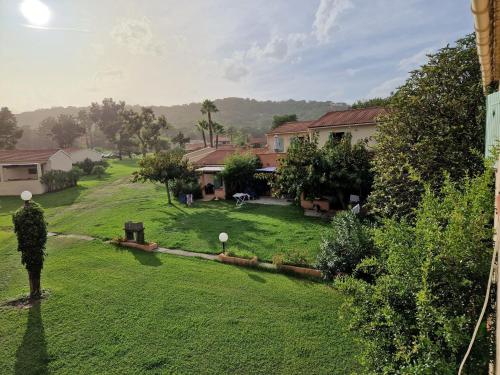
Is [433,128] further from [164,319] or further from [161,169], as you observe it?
[161,169]

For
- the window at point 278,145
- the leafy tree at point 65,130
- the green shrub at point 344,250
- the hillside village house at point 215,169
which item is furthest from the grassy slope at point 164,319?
the leafy tree at point 65,130

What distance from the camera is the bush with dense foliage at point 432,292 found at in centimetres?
423

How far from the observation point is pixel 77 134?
274ft

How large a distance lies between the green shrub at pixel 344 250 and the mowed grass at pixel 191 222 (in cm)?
135

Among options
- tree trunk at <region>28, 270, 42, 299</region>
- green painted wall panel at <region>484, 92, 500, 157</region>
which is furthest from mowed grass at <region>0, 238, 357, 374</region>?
green painted wall panel at <region>484, 92, 500, 157</region>

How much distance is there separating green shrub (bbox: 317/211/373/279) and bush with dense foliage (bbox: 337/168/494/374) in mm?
6902

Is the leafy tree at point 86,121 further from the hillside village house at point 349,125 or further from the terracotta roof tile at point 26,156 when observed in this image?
the hillside village house at point 349,125

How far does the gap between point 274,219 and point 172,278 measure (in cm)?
1068

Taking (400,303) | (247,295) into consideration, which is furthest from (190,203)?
(400,303)

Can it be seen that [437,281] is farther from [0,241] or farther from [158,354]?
[0,241]

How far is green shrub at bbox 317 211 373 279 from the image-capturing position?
12.4 metres

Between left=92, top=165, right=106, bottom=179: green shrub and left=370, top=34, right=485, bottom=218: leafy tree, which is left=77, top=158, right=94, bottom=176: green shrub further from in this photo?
left=370, top=34, right=485, bottom=218: leafy tree

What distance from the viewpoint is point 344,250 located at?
1270 cm

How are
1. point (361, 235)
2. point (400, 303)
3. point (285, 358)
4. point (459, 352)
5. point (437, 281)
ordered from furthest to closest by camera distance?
point (361, 235) → point (285, 358) → point (400, 303) → point (437, 281) → point (459, 352)
